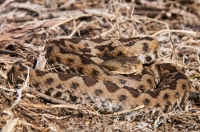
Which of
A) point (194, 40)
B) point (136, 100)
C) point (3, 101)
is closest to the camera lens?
point (3, 101)

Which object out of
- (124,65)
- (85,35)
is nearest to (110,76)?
(124,65)

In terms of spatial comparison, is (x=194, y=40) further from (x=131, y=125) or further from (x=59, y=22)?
(x=131, y=125)

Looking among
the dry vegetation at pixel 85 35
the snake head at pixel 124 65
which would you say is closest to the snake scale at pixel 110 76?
the snake head at pixel 124 65

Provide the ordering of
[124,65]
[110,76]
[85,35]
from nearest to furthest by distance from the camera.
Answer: [110,76], [124,65], [85,35]

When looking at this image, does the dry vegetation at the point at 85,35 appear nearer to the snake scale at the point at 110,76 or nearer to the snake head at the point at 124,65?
the snake scale at the point at 110,76

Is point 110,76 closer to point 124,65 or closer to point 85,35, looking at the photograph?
point 124,65

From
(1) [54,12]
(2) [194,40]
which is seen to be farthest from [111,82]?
(1) [54,12]

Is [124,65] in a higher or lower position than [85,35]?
higher
